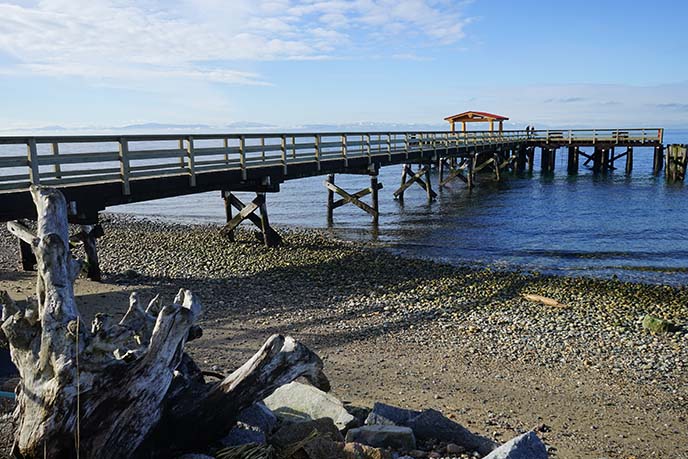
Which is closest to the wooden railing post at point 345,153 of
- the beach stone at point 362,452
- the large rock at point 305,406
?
the large rock at point 305,406

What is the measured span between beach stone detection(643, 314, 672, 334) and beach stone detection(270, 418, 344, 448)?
804cm

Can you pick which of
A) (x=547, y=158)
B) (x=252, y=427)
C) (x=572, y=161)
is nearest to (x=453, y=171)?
(x=547, y=158)

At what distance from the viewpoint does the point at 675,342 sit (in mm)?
9953

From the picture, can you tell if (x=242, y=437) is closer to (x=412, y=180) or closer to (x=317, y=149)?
(x=317, y=149)

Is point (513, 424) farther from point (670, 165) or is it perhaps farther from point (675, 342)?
point (670, 165)

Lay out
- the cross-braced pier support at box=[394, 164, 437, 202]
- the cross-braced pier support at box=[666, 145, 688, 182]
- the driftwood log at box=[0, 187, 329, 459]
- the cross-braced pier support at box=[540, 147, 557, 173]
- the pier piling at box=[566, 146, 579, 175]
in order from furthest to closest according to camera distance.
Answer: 1. the cross-braced pier support at box=[540, 147, 557, 173]
2. the pier piling at box=[566, 146, 579, 175]
3. the cross-braced pier support at box=[666, 145, 688, 182]
4. the cross-braced pier support at box=[394, 164, 437, 202]
5. the driftwood log at box=[0, 187, 329, 459]

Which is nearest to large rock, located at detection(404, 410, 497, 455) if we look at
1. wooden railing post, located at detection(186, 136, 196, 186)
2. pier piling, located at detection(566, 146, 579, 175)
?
wooden railing post, located at detection(186, 136, 196, 186)

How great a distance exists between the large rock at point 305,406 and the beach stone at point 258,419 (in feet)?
1.16

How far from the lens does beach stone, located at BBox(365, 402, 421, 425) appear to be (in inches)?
213

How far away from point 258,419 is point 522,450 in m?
2.14

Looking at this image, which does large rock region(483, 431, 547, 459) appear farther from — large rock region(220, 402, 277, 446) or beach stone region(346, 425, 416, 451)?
large rock region(220, 402, 277, 446)

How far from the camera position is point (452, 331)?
34.1 ft

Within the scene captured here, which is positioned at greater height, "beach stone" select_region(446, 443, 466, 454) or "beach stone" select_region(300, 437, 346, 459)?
"beach stone" select_region(300, 437, 346, 459)

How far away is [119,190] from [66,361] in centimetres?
963
